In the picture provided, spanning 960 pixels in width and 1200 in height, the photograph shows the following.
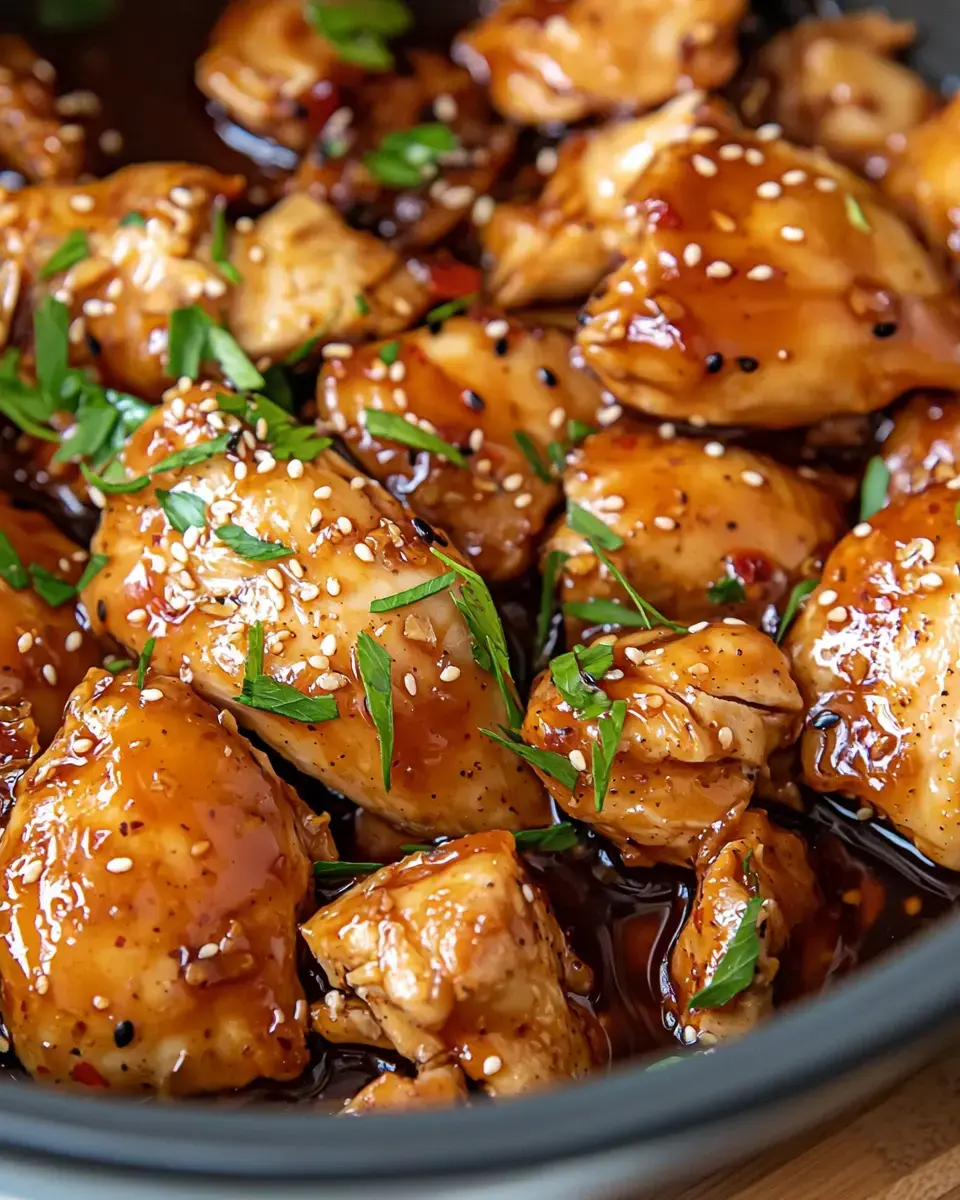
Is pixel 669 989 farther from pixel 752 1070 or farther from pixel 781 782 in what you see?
pixel 752 1070

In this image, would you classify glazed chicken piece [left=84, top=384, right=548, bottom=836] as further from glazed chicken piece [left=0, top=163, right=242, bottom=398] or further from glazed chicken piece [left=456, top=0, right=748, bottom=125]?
glazed chicken piece [left=456, top=0, right=748, bottom=125]

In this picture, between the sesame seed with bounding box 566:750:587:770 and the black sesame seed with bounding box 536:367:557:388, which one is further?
the black sesame seed with bounding box 536:367:557:388

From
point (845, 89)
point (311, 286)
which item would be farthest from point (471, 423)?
point (845, 89)

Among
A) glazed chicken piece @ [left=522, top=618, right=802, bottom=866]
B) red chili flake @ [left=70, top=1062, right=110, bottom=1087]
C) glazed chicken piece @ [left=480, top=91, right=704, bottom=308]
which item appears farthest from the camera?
glazed chicken piece @ [left=480, top=91, right=704, bottom=308]

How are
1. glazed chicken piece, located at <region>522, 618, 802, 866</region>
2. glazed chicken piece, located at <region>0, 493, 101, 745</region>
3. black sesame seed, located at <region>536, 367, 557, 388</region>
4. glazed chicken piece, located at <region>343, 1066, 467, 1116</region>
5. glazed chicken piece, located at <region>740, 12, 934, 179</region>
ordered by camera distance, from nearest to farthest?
glazed chicken piece, located at <region>343, 1066, 467, 1116</region>
glazed chicken piece, located at <region>522, 618, 802, 866</region>
glazed chicken piece, located at <region>0, 493, 101, 745</region>
black sesame seed, located at <region>536, 367, 557, 388</region>
glazed chicken piece, located at <region>740, 12, 934, 179</region>

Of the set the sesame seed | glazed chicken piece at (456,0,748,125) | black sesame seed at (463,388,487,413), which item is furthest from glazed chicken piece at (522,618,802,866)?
glazed chicken piece at (456,0,748,125)

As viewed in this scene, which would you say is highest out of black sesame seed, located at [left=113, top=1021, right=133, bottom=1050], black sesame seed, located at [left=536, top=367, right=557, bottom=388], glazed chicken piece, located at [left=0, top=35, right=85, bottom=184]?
glazed chicken piece, located at [left=0, top=35, right=85, bottom=184]

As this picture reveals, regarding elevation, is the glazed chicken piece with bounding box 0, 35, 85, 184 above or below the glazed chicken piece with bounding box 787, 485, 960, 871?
above
